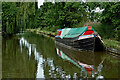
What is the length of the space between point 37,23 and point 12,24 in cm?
3297

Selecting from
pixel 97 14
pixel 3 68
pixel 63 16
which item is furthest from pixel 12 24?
pixel 3 68

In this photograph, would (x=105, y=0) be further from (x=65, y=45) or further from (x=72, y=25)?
(x=72, y=25)

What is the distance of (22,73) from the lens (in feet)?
30.2

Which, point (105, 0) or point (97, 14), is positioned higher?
point (105, 0)

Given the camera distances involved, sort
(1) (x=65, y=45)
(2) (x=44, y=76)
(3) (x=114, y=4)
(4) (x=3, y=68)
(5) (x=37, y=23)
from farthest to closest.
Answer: (5) (x=37, y=23), (1) (x=65, y=45), (3) (x=114, y=4), (4) (x=3, y=68), (2) (x=44, y=76)

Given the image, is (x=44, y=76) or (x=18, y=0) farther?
(x=18, y=0)

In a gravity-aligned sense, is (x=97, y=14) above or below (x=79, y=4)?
below

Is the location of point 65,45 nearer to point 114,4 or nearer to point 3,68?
point 114,4

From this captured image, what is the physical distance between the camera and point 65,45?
20875mm

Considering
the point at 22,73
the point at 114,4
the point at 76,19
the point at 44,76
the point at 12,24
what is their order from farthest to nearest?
the point at 12,24 < the point at 76,19 < the point at 114,4 < the point at 22,73 < the point at 44,76

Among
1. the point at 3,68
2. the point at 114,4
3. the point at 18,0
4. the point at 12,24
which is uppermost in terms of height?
the point at 18,0

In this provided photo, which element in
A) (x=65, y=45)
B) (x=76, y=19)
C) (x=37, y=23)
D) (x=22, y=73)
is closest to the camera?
(x=22, y=73)

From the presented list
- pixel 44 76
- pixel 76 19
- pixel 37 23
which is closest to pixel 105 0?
pixel 76 19

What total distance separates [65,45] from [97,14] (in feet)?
18.6
